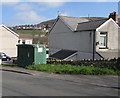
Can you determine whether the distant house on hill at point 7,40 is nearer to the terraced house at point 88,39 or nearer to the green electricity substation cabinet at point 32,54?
the terraced house at point 88,39

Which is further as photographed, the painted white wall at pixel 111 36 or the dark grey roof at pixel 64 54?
the dark grey roof at pixel 64 54

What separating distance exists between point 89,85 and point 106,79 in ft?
7.45

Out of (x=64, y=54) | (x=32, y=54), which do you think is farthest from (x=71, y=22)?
(x=32, y=54)

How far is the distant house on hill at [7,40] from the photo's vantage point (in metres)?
46.8

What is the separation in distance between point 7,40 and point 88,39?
23694mm

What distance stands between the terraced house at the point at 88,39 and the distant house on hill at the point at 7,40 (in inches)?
572

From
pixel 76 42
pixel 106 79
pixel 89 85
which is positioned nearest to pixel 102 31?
pixel 76 42

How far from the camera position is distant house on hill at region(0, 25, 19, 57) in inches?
1842

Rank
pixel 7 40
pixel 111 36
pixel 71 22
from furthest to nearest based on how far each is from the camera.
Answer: pixel 7 40, pixel 71 22, pixel 111 36

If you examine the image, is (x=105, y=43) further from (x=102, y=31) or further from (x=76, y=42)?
(x=76, y=42)

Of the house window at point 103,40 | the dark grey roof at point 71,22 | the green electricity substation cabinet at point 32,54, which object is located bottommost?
the green electricity substation cabinet at point 32,54

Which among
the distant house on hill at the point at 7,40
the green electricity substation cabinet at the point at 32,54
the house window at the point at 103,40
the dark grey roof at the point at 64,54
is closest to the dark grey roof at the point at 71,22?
the dark grey roof at the point at 64,54

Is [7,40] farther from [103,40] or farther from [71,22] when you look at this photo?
[103,40]

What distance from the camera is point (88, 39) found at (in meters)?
29.4
